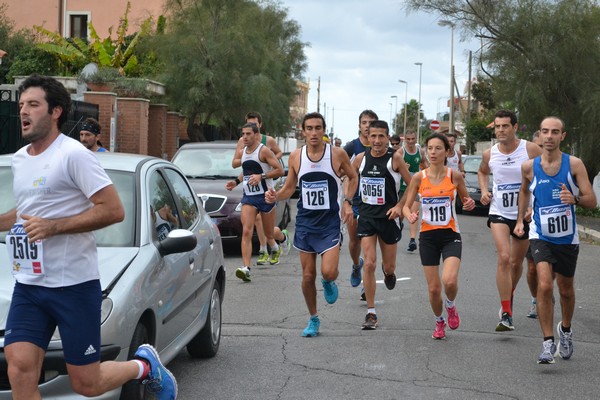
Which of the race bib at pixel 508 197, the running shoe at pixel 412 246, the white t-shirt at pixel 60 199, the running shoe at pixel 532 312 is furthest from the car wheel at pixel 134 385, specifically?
the running shoe at pixel 412 246

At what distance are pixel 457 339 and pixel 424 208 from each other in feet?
3.89

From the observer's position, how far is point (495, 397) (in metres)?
6.42

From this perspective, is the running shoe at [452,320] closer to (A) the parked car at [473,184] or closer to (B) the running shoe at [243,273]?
(B) the running shoe at [243,273]

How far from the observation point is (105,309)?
508cm

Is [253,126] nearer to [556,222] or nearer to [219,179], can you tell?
[219,179]

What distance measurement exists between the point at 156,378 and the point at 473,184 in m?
21.0

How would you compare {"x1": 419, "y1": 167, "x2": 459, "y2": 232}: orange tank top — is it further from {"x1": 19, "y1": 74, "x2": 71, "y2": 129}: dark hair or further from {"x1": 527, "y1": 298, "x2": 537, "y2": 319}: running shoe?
{"x1": 19, "y1": 74, "x2": 71, "y2": 129}: dark hair

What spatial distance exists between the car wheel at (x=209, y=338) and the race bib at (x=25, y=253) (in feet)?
Answer: 9.53

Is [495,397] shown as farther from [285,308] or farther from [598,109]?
[598,109]

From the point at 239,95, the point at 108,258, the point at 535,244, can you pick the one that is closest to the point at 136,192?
the point at 108,258

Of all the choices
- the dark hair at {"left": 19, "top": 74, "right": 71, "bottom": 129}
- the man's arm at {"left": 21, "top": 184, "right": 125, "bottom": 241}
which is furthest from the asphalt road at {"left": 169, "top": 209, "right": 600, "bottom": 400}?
the dark hair at {"left": 19, "top": 74, "right": 71, "bottom": 129}

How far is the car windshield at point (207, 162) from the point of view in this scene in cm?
1542

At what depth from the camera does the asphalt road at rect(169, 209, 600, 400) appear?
21.7 ft

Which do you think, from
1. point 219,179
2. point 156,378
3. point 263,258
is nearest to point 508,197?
point 156,378
